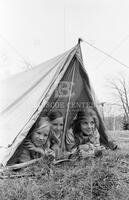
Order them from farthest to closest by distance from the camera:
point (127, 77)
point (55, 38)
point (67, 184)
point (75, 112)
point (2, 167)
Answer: point (127, 77), point (55, 38), point (75, 112), point (2, 167), point (67, 184)

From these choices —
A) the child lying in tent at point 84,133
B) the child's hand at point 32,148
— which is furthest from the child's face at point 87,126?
the child's hand at point 32,148

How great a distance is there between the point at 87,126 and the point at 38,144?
2.40ft

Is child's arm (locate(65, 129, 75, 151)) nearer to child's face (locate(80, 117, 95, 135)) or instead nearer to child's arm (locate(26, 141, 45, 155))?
child's face (locate(80, 117, 95, 135))

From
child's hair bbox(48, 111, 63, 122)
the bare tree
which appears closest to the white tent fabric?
child's hair bbox(48, 111, 63, 122)

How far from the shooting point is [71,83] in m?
3.37

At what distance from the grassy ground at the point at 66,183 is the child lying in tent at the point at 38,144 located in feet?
0.90

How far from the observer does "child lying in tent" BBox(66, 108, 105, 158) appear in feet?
10.6

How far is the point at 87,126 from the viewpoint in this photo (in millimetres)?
3227

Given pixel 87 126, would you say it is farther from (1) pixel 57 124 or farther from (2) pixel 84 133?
(1) pixel 57 124

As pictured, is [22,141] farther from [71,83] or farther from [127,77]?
[127,77]

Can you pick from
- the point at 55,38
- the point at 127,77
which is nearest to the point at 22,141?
the point at 55,38

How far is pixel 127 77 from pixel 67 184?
11527 millimetres

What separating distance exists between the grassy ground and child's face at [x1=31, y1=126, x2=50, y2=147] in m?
0.36

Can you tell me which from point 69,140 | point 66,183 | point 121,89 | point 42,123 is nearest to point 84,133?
point 69,140
